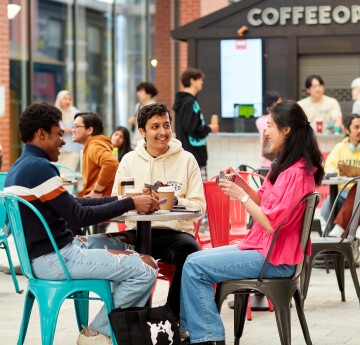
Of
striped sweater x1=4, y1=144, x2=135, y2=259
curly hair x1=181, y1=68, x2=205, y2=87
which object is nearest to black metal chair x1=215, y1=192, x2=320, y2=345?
striped sweater x1=4, y1=144, x2=135, y2=259

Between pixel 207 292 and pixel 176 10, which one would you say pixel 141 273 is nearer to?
pixel 207 292

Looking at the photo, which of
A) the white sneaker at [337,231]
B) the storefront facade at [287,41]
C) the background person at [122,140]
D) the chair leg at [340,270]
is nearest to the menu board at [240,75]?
the storefront facade at [287,41]

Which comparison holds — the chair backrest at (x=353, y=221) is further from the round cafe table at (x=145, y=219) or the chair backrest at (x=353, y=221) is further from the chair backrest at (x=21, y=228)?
the chair backrest at (x=21, y=228)

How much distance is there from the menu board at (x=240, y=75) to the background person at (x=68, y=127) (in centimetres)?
284

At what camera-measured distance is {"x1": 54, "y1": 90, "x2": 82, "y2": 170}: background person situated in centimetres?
1378

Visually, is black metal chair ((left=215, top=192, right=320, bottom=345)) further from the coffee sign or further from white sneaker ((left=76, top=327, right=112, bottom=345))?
the coffee sign

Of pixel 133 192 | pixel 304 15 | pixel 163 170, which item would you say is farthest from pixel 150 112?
pixel 304 15

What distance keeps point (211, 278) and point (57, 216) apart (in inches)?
33.2

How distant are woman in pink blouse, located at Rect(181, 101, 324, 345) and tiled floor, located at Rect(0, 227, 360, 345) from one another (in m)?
0.95

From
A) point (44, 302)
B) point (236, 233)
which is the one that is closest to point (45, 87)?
point (236, 233)

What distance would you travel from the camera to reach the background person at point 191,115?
12.1 meters

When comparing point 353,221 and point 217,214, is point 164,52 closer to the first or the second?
point 353,221

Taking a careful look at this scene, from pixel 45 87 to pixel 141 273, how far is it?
1181cm

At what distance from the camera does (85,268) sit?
17.5 ft
